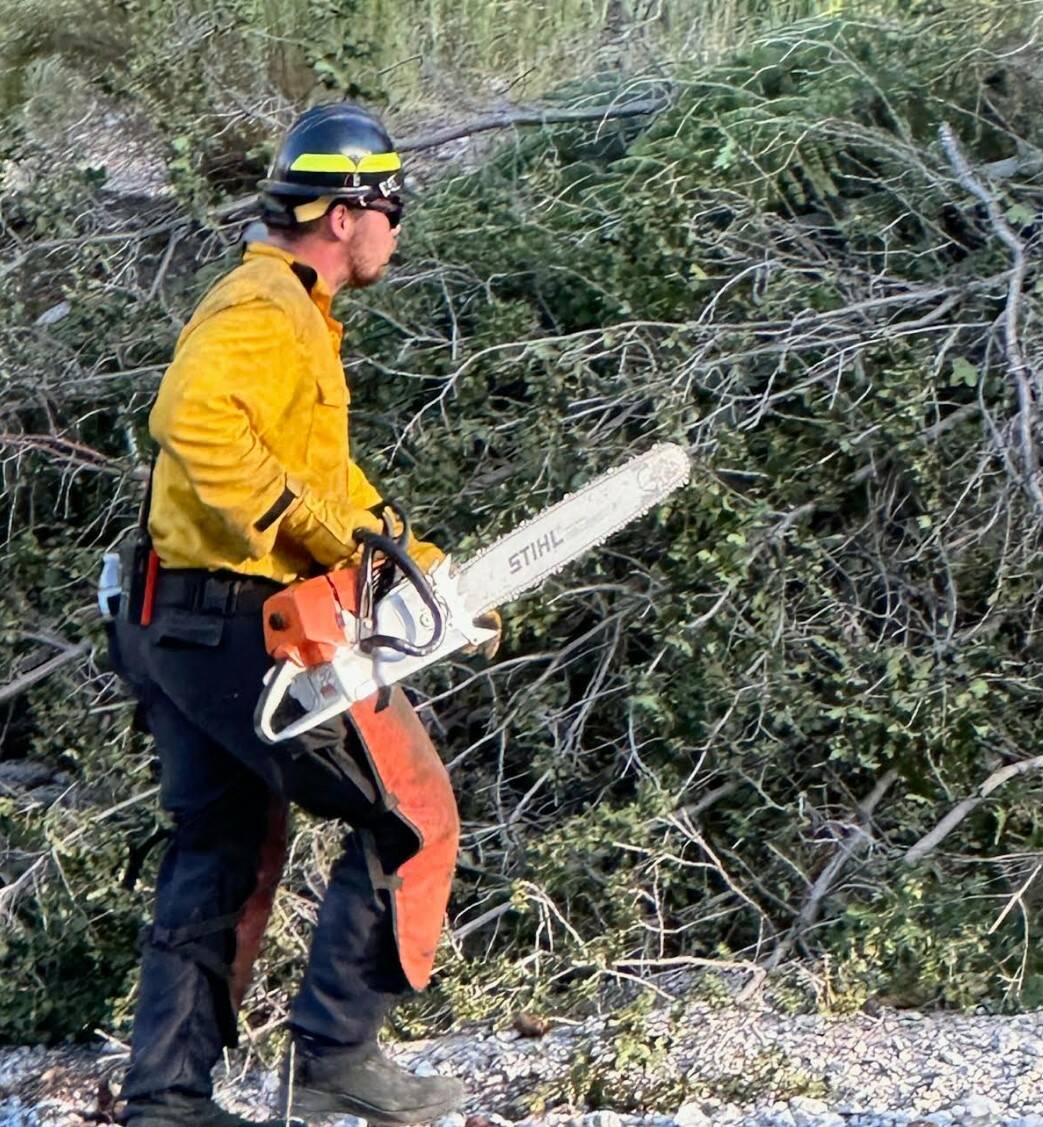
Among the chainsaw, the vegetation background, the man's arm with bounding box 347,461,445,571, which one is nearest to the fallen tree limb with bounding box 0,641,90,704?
the vegetation background

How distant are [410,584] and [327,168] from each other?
0.87m

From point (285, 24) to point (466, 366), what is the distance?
8.12ft

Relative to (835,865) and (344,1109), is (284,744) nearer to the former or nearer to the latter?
(344,1109)

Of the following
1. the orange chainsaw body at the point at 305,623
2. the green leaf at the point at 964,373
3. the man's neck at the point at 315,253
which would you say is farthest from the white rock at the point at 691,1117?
the green leaf at the point at 964,373

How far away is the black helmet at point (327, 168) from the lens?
3.44 meters

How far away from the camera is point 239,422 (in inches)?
125

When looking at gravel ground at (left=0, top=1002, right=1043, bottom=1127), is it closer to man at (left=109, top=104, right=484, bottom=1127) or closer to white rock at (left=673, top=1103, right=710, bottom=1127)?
white rock at (left=673, top=1103, right=710, bottom=1127)

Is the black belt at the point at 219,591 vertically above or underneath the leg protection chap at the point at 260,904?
above

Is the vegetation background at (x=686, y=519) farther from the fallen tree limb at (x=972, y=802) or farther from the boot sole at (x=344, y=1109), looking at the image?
the boot sole at (x=344, y=1109)

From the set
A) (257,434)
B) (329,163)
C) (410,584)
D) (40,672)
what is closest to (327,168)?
(329,163)

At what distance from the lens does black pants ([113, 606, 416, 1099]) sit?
3.37 metres

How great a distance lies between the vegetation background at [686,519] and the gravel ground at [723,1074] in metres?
0.18

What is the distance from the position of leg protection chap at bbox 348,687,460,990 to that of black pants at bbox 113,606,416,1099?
3 cm

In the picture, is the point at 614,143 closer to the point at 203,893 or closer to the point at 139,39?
the point at 139,39
